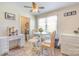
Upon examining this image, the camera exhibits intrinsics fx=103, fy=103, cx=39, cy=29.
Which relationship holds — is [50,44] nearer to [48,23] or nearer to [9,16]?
[48,23]

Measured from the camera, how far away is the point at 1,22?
2.20 meters

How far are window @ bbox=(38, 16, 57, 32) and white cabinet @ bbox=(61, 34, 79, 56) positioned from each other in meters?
0.32

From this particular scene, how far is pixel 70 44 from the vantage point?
2.43 metres

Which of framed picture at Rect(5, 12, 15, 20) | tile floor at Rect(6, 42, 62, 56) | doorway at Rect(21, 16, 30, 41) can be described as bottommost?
tile floor at Rect(6, 42, 62, 56)

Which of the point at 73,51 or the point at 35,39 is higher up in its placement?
the point at 35,39

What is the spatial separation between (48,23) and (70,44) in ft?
2.37

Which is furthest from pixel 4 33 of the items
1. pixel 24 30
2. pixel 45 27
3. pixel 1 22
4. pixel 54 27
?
pixel 54 27

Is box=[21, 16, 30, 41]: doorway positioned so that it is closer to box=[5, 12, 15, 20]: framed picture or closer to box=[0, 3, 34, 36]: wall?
box=[0, 3, 34, 36]: wall

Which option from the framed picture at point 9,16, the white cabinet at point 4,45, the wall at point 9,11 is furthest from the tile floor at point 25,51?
the framed picture at point 9,16

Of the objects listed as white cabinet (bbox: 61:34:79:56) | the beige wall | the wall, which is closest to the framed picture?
the wall

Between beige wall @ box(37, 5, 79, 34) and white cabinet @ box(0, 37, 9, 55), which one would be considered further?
white cabinet @ box(0, 37, 9, 55)

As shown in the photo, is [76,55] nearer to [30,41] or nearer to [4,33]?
[30,41]

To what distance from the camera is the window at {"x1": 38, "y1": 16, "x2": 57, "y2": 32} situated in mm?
2318

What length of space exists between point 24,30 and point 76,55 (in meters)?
1.31
